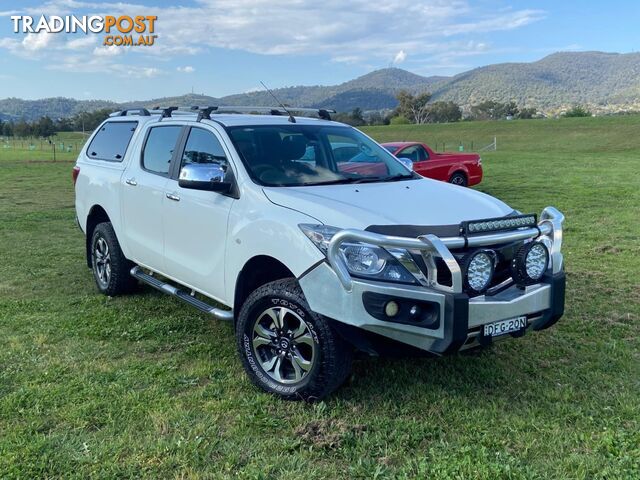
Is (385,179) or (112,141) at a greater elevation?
(112,141)

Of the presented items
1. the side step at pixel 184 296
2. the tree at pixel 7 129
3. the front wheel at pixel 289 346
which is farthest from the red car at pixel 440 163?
the tree at pixel 7 129

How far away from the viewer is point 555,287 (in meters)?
3.84

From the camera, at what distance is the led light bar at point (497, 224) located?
138 inches

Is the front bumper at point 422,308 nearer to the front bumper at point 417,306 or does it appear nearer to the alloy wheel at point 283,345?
the front bumper at point 417,306

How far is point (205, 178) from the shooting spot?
167 inches

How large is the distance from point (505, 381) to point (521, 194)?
1214 centimetres

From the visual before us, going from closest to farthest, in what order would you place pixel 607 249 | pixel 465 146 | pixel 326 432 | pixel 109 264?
1. pixel 326 432
2. pixel 109 264
3. pixel 607 249
4. pixel 465 146

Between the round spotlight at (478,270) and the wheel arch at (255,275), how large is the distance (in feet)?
3.78

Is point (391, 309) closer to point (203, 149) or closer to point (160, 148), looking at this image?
point (203, 149)

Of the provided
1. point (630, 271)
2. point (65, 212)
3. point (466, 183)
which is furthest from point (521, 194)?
point (65, 212)

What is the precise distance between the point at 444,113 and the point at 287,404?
9599cm

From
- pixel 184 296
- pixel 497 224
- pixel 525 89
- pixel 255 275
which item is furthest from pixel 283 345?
pixel 525 89

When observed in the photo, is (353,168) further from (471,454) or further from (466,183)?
(466,183)

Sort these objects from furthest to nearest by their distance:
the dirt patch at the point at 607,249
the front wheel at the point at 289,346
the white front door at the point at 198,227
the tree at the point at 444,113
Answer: the tree at the point at 444,113 < the dirt patch at the point at 607,249 < the white front door at the point at 198,227 < the front wheel at the point at 289,346
